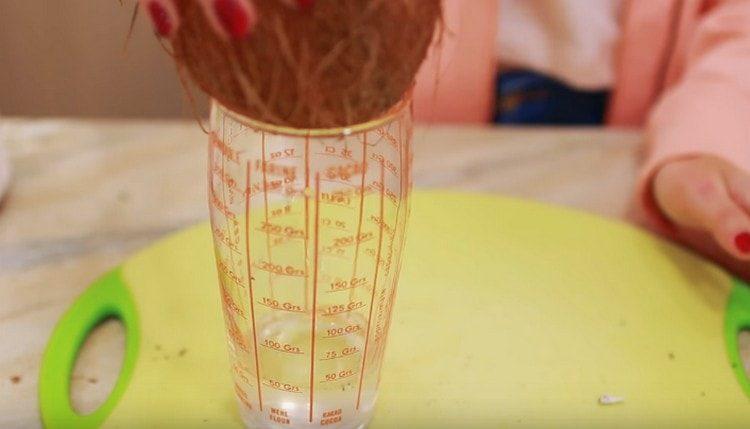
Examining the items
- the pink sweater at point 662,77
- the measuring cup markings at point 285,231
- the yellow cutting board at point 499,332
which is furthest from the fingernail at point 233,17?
the pink sweater at point 662,77

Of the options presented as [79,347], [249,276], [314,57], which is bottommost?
[79,347]

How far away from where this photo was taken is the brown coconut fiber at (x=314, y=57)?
0.28 metres

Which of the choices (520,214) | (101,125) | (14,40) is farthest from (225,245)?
(14,40)

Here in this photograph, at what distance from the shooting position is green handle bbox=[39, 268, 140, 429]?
0.42 meters

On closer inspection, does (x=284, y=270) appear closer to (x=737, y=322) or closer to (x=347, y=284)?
(x=347, y=284)

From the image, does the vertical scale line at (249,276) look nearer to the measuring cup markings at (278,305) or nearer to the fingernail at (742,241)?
the measuring cup markings at (278,305)

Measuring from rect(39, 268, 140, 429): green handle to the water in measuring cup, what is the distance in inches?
3.7

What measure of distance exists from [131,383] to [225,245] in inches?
4.7

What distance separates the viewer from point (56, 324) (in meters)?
0.49

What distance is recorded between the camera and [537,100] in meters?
0.79

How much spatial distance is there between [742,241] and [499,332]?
157 mm

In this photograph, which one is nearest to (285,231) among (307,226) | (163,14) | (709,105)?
(307,226)

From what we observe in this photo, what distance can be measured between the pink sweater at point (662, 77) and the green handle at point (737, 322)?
0.09 meters

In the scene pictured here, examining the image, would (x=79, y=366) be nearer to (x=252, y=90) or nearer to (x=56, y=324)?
(x=56, y=324)
